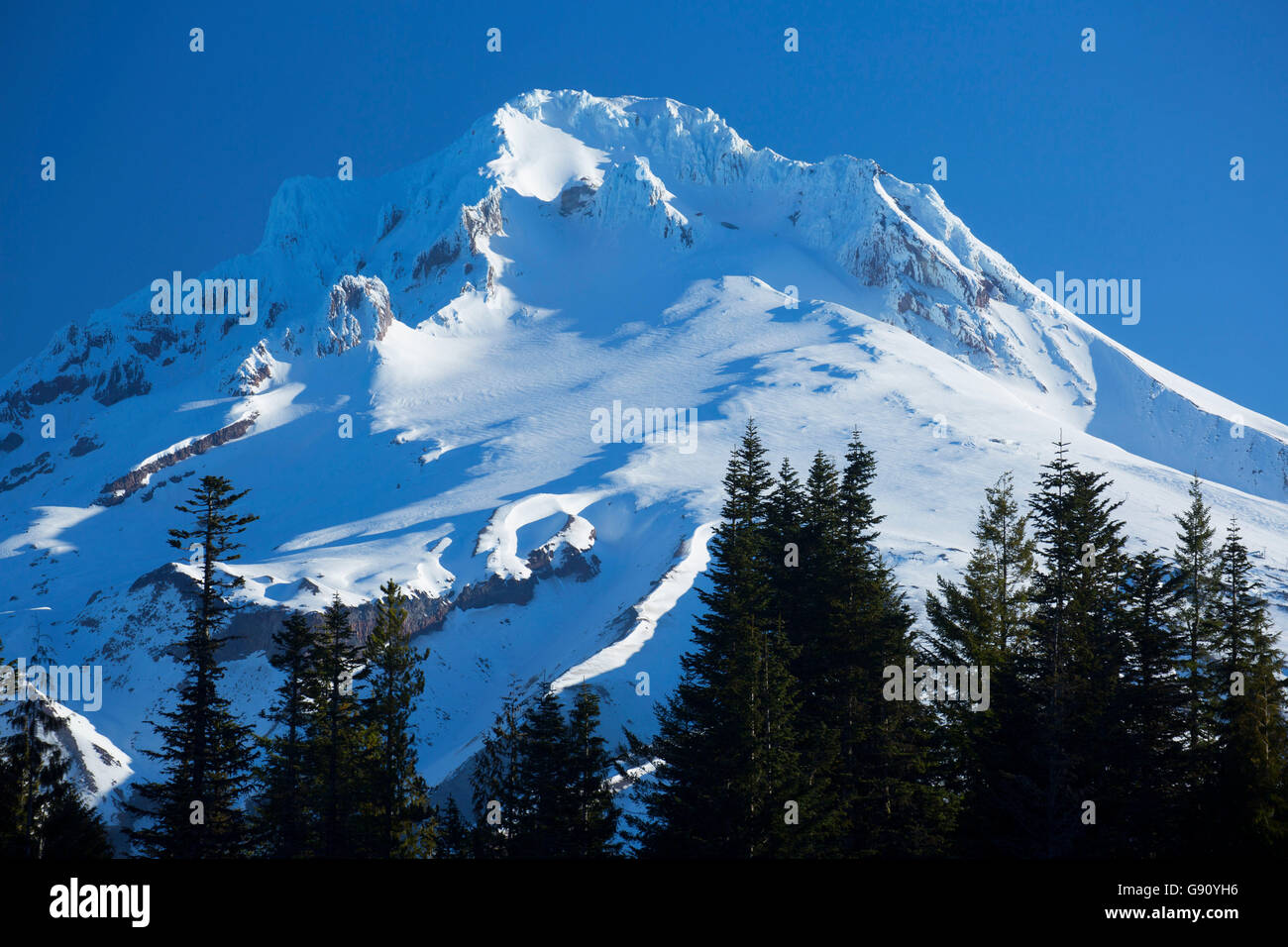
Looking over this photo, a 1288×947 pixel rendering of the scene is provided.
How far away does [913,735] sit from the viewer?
1421 inches

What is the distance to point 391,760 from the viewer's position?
3541 centimetres

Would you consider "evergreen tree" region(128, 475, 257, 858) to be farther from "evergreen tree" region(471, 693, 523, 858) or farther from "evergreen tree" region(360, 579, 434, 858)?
"evergreen tree" region(471, 693, 523, 858)

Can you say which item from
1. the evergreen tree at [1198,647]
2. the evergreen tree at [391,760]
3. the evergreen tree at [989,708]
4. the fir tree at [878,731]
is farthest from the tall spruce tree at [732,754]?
the evergreen tree at [1198,647]

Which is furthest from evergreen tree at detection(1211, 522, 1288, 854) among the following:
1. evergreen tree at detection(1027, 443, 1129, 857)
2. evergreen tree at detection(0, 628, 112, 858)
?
evergreen tree at detection(0, 628, 112, 858)

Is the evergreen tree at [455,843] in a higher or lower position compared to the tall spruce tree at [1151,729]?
lower

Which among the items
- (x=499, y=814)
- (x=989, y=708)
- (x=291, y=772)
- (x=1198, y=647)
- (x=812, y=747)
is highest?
(x=1198, y=647)

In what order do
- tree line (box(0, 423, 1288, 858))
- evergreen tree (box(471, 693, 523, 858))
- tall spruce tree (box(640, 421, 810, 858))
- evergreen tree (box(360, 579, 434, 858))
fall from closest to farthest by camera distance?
tall spruce tree (box(640, 421, 810, 858)) < tree line (box(0, 423, 1288, 858)) < evergreen tree (box(360, 579, 434, 858)) < evergreen tree (box(471, 693, 523, 858))

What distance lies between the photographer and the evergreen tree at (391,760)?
112 feet

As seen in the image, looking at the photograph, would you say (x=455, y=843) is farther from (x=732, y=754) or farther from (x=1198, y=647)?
(x=1198, y=647)

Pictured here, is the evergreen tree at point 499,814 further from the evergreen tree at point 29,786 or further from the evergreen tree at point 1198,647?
the evergreen tree at point 1198,647

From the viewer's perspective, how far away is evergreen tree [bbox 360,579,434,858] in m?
34.1

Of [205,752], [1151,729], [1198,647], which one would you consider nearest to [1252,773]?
[1151,729]

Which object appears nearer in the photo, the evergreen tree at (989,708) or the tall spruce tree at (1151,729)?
the tall spruce tree at (1151,729)
